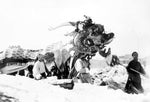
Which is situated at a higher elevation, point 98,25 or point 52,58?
point 98,25

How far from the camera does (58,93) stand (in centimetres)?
505

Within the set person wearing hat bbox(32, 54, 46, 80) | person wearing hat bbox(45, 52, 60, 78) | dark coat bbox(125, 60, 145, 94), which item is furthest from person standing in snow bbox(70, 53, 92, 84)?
dark coat bbox(125, 60, 145, 94)

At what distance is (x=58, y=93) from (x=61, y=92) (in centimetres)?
4

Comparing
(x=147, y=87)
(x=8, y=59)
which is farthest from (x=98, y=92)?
(x=8, y=59)

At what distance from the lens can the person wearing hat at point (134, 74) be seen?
199 inches

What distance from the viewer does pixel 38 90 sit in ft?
16.6

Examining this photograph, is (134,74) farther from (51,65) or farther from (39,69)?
(39,69)

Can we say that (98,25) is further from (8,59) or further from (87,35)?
(8,59)

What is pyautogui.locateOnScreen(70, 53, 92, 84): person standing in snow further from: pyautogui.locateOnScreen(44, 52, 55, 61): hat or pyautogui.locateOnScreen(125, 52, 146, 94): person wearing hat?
pyautogui.locateOnScreen(125, 52, 146, 94): person wearing hat

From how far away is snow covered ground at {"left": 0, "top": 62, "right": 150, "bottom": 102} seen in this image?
4.98 m

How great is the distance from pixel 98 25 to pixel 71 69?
0.59m

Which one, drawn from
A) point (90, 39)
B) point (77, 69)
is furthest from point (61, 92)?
point (90, 39)

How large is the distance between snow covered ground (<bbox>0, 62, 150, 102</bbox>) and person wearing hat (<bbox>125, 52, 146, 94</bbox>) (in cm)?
7

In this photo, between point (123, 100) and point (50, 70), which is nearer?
point (123, 100)
